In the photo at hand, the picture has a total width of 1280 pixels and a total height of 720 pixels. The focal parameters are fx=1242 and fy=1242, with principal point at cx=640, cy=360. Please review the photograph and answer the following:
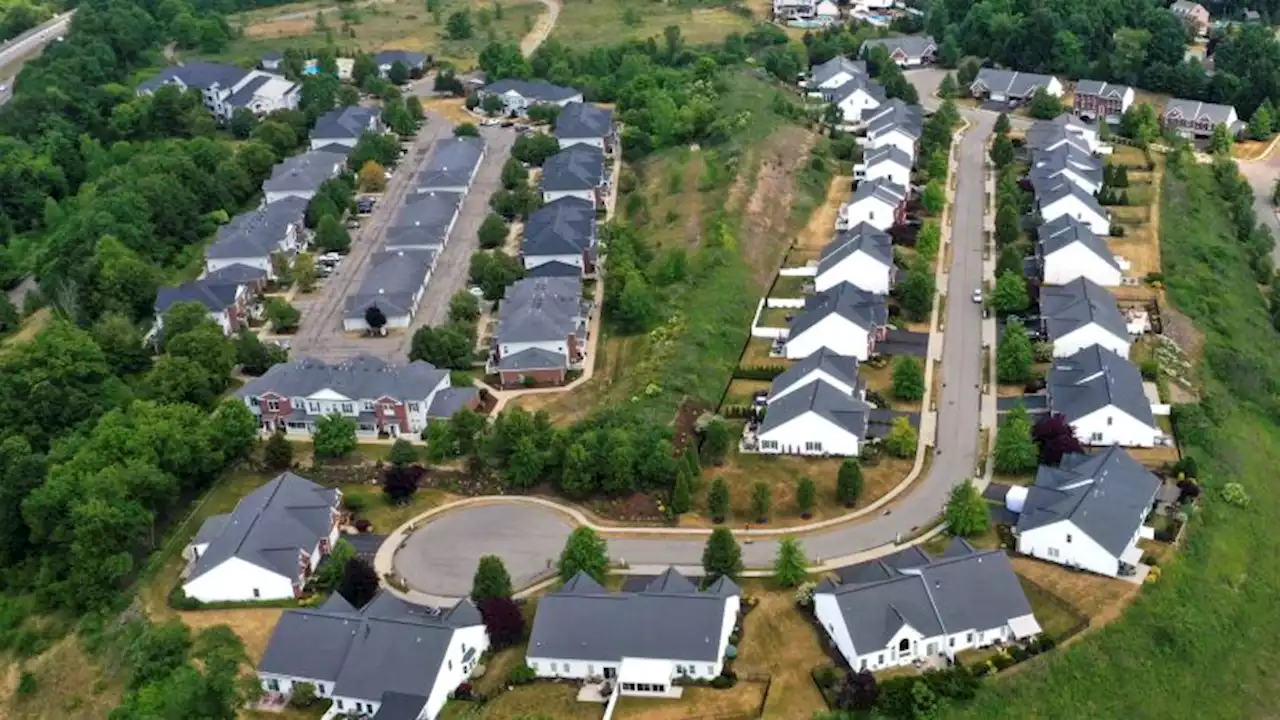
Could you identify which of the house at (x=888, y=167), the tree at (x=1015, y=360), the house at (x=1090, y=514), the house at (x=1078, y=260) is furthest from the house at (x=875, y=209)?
the house at (x=1090, y=514)

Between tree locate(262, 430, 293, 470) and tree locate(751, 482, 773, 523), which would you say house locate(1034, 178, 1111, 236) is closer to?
tree locate(751, 482, 773, 523)

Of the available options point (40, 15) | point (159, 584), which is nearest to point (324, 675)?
point (159, 584)

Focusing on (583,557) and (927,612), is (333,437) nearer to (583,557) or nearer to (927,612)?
(583,557)

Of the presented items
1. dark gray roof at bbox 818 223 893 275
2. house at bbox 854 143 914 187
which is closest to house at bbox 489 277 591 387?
dark gray roof at bbox 818 223 893 275

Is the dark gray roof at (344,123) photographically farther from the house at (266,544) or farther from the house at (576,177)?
the house at (266,544)

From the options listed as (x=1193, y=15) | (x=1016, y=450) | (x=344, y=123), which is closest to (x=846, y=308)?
(x=1016, y=450)

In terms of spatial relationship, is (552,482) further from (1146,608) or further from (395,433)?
(1146,608)

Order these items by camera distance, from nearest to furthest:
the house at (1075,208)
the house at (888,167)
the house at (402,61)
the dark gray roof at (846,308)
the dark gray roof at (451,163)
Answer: the dark gray roof at (846,308) → the house at (1075,208) → the house at (888,167) → the dark gray roof at (451,163) → the house at (402,61)
